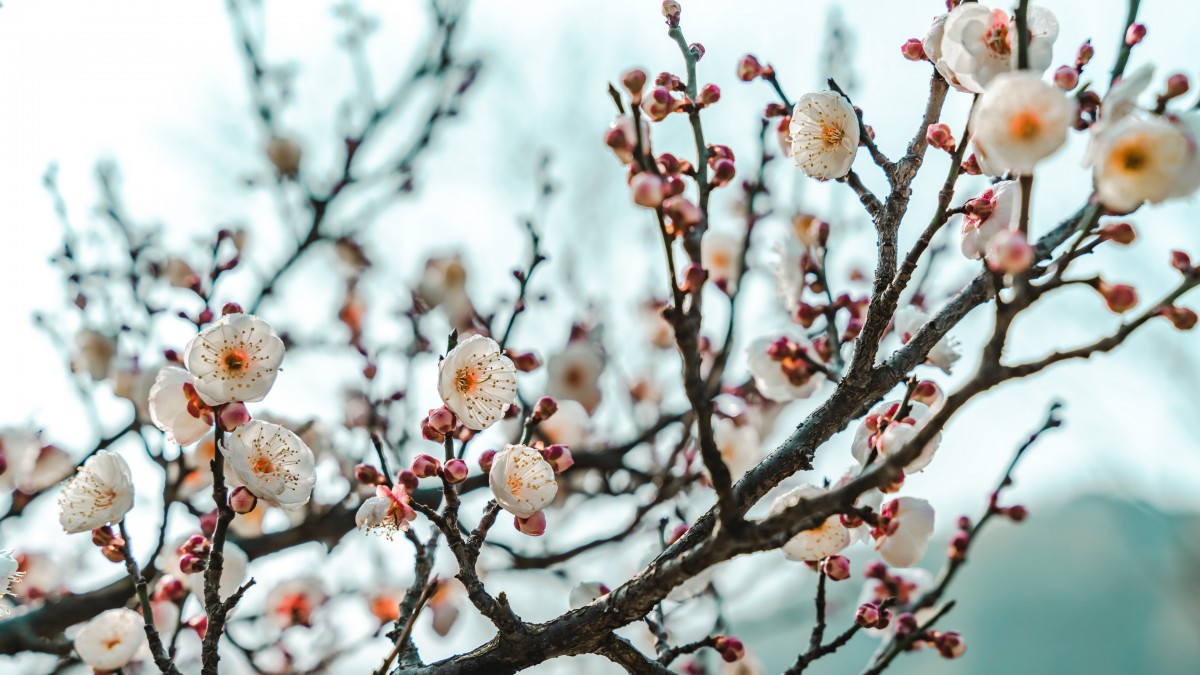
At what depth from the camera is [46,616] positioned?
2443 mm

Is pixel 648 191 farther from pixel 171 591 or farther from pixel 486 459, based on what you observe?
pixel 171 591

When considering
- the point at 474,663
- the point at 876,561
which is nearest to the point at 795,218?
the point at 876,561

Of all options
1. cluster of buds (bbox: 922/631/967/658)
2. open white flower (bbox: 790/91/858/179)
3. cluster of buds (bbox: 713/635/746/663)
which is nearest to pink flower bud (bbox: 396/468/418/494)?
cluster of buds (bbox: 713/635/746/663)

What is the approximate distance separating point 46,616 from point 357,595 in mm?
1417

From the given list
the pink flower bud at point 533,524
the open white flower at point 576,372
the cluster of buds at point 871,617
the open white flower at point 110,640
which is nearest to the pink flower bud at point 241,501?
the pink flower bud at point 533,524

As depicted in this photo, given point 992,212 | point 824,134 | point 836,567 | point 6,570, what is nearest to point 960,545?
point 836,567

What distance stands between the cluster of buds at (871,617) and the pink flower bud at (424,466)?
92 centimetres

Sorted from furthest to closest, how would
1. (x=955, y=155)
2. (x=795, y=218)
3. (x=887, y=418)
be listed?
1. (x=795, y=218)
2. (x=887, y=418)
3. (x=955, y=155)

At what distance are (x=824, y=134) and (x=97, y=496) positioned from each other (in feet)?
5.68

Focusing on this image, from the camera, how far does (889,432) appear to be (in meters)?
1.48

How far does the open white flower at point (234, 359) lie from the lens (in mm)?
1617

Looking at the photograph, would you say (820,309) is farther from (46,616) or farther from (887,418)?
(46,616)

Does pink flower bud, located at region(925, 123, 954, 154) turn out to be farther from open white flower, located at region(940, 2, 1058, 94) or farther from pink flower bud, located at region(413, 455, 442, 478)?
pink flower bud, located at region(413, 455, 442, 478)

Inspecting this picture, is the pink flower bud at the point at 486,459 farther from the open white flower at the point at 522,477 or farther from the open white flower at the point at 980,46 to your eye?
the open white flower at the point at 980,46
